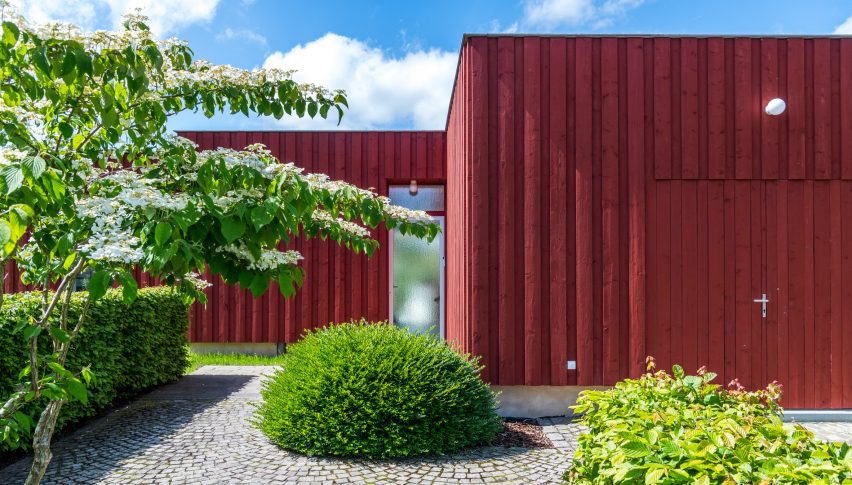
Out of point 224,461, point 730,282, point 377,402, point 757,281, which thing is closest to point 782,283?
point 757,281

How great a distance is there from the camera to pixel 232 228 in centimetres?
167

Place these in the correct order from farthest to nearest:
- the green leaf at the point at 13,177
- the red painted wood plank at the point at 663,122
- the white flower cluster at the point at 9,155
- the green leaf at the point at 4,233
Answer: the red painted wood plank at the point at 663,122 < the white flower cluster at the point at 9,155 < the green leaf at the point at 13,177 < the green leaf at the point at 4,233

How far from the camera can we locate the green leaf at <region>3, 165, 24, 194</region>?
1.36m

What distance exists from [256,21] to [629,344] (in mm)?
4252

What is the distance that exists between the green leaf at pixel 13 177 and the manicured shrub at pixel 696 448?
6.03 ft

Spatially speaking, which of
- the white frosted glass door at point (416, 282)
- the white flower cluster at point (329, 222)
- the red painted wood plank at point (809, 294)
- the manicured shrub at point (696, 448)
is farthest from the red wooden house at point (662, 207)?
the white frosted glass door at point (416, 282)

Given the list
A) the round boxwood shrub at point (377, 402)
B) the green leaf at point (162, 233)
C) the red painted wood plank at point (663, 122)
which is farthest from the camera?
the red painted wood plank at point (663, 122)

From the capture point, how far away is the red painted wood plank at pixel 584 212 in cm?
437

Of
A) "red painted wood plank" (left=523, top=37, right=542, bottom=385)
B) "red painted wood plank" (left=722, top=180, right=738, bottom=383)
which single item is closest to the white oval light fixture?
"red painted wood plank" (left=722, top=180, right=738, bottom=383)

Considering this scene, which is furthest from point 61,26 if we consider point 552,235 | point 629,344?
point 629,344

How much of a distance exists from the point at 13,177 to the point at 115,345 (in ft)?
12.4

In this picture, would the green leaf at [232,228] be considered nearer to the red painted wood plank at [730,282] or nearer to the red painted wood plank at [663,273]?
the red painted wood plank at [663,273]

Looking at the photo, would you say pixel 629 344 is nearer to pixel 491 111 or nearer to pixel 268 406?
pixel 491 111

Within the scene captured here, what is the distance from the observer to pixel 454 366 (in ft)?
12.0
